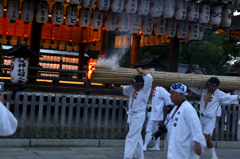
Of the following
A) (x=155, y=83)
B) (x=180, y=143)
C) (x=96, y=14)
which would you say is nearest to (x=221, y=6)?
(x=96, y=14)

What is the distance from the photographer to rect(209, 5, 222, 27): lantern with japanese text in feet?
46.6

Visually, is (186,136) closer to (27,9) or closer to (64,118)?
(64,118)

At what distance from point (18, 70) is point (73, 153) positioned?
11.3 feet

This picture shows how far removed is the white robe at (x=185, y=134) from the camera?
4753 millimetres

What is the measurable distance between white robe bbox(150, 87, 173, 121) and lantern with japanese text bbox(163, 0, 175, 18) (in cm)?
507

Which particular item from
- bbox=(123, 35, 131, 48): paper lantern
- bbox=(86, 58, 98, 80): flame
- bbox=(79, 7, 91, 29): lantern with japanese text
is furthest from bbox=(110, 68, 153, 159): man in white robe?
bbox=(123, 35, 131, 48): paper lantern

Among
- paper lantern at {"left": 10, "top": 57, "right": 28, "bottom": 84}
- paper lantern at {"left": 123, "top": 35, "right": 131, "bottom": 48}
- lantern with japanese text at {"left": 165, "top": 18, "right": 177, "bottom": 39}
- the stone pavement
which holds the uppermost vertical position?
lantern with japanese text at {"left": 165, "top": 18, "right": 177, "bottom": 39}

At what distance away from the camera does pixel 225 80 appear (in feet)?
32.9

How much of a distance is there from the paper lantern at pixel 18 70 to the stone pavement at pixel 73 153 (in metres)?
2.66

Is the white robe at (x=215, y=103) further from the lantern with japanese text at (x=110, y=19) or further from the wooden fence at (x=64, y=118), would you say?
the lantern with japanese text at (x=110, y=19)

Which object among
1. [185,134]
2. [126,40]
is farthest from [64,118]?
[126,40]

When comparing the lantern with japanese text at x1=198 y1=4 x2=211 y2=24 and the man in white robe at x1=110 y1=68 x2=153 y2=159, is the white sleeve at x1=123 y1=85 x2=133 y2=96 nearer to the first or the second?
the man in white robe at x1=110 y1=68 x2=153 y2=159

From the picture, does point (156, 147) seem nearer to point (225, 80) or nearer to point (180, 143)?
point (225, 80)

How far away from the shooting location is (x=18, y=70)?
10352 mm
